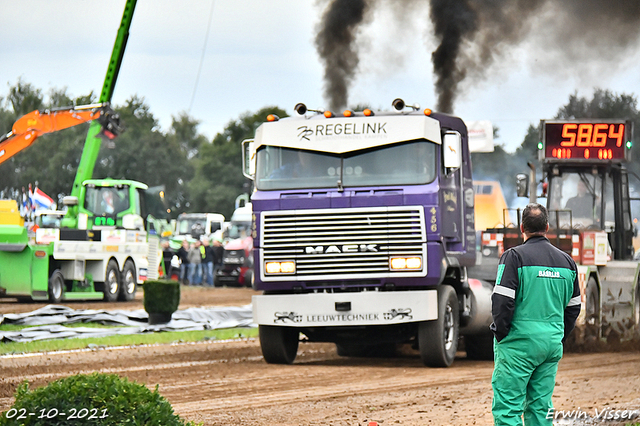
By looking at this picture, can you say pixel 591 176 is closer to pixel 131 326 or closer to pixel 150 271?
pixel 131 326

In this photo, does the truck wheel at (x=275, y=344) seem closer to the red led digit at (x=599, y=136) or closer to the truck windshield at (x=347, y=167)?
the truck windshield at (x=347, y=167)

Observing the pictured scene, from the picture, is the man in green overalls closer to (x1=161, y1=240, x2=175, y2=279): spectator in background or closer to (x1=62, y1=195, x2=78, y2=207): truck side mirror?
(x1=62, y1=195, x2=78, y2=207): truck side mirror

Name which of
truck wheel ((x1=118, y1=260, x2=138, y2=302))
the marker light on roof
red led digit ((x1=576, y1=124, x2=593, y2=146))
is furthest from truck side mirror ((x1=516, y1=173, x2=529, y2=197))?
truck wheel ((x1=118, y1=260, x2=138, y2=302))

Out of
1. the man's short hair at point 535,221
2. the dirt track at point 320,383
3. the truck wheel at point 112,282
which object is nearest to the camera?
the man's short hair at point 535,221

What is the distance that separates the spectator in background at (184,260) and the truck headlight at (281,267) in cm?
2598

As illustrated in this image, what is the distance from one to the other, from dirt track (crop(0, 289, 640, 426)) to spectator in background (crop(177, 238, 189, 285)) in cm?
2270

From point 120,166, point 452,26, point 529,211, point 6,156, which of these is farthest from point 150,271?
point 120,166

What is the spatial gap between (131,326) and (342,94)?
20.2 feet

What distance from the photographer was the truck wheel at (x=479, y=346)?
604 inches

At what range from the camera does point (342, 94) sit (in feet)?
66.8

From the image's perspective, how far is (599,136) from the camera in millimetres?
17688

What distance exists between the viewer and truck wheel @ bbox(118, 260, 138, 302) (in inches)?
1124

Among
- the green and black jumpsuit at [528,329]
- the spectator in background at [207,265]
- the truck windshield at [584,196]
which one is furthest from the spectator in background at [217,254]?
the green and black jumpsuit at [528,329]

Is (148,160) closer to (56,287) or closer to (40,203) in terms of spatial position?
(40,203)
